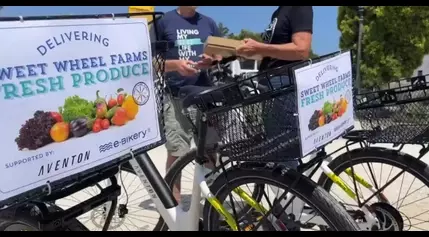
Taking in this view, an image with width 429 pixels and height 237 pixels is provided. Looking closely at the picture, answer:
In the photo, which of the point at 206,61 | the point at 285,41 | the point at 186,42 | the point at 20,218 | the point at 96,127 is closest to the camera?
the point at 96,127

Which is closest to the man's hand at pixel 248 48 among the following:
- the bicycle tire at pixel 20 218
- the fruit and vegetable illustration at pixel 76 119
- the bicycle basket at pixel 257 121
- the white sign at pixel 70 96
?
the bicycle basket at pixel 257 121

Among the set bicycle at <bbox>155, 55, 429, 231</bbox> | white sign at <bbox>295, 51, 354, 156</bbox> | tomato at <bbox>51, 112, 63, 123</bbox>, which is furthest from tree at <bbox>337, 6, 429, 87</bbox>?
tomato at <bbox>51, 112, 63, 123</bbox>

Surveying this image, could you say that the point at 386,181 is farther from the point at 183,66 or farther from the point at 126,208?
the point at 126,208

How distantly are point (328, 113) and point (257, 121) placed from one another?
35cm

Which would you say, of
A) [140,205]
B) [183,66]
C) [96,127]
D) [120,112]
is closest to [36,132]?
[96,127]

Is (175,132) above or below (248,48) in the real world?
below

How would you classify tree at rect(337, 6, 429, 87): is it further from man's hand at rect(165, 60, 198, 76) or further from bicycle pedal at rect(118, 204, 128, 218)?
bicycle pedal at rect(118, 204, 128, 218)

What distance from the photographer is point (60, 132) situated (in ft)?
→ 6.08

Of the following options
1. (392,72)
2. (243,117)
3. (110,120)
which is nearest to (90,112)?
(110,120)

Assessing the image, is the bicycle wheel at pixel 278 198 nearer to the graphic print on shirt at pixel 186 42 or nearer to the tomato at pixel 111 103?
the tomato at pixel 111 103

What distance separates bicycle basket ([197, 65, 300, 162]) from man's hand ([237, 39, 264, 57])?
0.67 feet

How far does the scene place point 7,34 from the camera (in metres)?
1.64

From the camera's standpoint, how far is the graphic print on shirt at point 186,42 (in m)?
3.22

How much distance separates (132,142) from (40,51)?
59 centimetres
